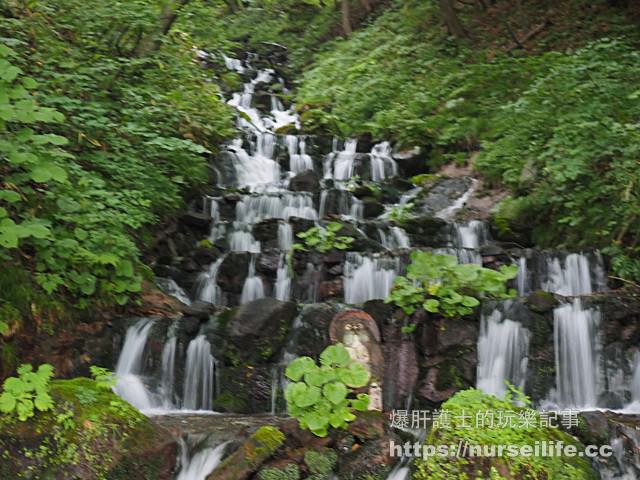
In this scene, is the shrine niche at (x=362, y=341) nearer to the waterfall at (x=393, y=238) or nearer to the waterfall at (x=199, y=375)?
the waterfall at (x=199, y=375)

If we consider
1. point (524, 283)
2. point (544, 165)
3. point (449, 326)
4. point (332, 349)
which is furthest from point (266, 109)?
point (332, 349)

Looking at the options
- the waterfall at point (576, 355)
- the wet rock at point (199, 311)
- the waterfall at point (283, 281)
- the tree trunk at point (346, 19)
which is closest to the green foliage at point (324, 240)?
the waterfall at point (283, 281)

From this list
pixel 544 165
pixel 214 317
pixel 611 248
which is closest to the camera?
pixel 214 317

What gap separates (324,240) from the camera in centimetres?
819

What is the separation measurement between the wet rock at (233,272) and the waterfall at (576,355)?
13.4ft

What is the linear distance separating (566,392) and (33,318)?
5410 millimetres

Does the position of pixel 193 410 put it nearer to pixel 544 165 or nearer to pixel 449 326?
pixel 449 326

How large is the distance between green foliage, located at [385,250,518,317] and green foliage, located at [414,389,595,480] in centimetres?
192

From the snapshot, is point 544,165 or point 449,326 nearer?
point 449,326

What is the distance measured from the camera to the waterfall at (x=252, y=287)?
7867 millimetres

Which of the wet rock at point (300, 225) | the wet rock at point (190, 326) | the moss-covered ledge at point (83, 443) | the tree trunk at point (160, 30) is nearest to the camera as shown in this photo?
the moss-covered ledge at point (83, 443)

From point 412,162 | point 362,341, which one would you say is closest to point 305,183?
point 412,162

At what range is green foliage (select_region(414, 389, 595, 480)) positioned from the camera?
144 inches

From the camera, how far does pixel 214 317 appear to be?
252 inches
